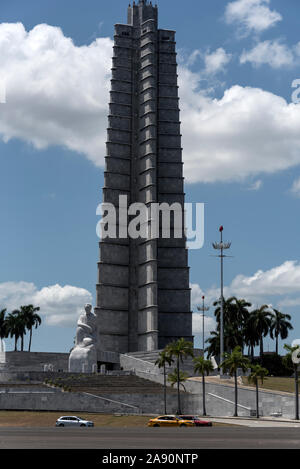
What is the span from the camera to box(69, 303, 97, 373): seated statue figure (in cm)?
7525

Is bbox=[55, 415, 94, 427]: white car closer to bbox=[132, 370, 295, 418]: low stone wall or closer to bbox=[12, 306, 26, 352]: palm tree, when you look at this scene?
bbox=[132, 370, 295, 418]: low stone wall

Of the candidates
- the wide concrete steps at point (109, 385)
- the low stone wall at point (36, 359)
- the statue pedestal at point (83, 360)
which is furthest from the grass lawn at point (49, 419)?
the low stone wall at point (36, 359)

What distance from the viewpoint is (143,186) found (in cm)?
9800

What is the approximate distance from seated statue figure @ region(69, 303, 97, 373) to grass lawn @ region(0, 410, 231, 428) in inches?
790

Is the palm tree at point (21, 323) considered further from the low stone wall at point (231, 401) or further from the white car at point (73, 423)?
the white car at point (73, 423)

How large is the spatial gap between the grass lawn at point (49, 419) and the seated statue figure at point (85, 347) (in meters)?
20.1

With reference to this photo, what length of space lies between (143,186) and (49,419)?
5282cm

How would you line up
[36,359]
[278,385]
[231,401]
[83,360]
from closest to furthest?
[231,401] < [278,385] < [83,360] < [36,359]

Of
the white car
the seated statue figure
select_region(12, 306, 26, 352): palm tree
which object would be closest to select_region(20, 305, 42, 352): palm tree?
select_region(12, 306, 26, 352): palm tree

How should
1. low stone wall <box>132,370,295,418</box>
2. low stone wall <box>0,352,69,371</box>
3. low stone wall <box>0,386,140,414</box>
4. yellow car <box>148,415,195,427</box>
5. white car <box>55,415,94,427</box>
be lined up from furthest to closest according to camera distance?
low stone wall <box>0,352,69,371</box>, low stone wall <box>0,386,140,414</box>, low stone wall <box>132,370,295,418</box>, white car <box>55,415,94,427</box>, yellow car <box>148,415,195,427</box>

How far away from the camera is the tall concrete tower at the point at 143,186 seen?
94875 mm

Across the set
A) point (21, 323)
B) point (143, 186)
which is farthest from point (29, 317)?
point (143, 186)

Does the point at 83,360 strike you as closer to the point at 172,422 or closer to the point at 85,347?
the point at 85,347

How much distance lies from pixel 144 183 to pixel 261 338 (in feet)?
96.6
